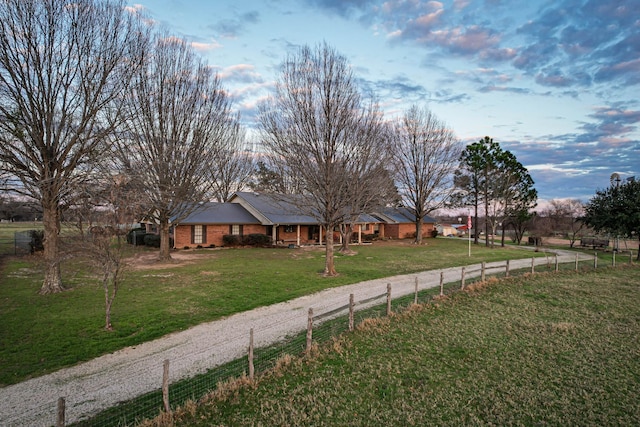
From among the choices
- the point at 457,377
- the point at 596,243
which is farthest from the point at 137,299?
the point at 596,243

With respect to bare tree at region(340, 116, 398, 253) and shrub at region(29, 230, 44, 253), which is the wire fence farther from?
shrub at region(29, 230, 44, 253)

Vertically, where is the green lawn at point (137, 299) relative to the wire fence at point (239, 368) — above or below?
above

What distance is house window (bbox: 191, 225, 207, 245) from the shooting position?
30592mm

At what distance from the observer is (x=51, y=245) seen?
14195 mm

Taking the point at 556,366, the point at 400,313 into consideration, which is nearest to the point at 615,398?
the point at 556,366

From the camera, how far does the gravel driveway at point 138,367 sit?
607 centimetres

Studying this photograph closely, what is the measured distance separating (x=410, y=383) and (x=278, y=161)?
14277 millimetres

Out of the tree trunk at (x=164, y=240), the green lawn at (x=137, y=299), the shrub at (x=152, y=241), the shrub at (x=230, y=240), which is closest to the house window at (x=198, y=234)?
the shrub at (x=230, y=240)

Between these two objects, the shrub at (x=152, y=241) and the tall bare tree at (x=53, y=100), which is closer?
the tall bare tree at (x=53, y=100)

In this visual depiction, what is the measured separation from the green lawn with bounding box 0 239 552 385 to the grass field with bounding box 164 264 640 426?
4.37 m

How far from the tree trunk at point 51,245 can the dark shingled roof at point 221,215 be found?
1520 cm

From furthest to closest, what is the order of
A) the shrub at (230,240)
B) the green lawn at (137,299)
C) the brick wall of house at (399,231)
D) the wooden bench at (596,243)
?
1. the brick wall of house at (399,231)
2. the wooden bench at (596,243)
3. the shrub at (230,240)
4. the green lawn at (137,299)

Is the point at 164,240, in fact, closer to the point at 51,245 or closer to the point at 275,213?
the point at 51,245

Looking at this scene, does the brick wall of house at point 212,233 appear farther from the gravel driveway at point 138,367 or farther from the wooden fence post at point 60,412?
the wooden fence post at point 60,412
